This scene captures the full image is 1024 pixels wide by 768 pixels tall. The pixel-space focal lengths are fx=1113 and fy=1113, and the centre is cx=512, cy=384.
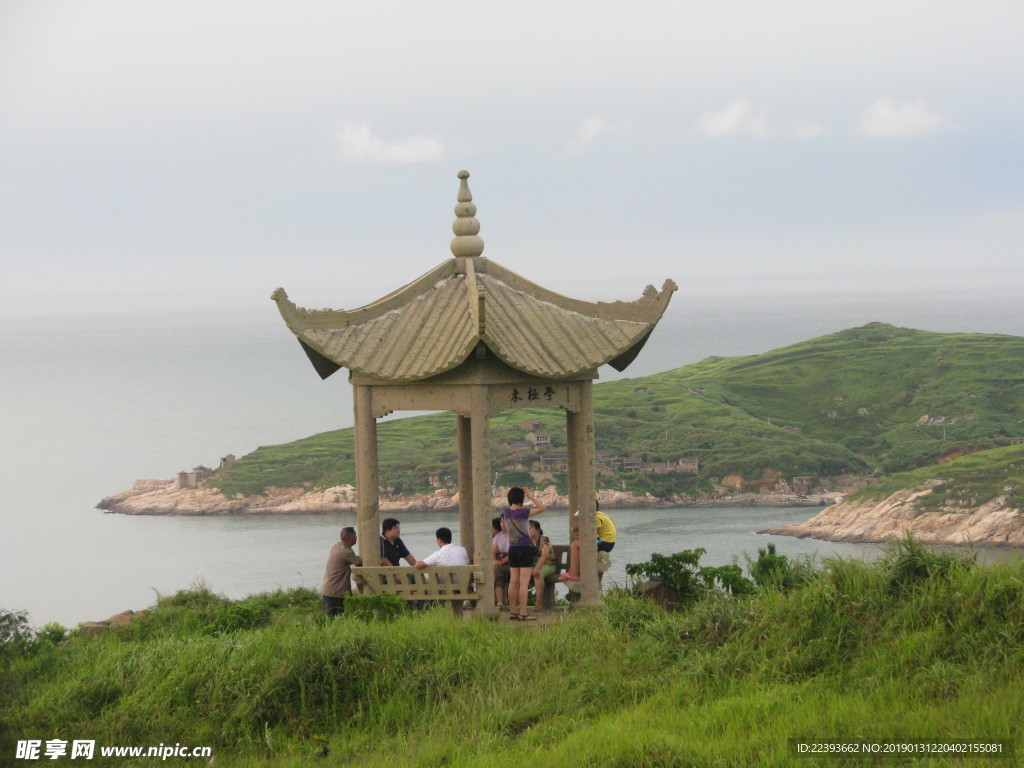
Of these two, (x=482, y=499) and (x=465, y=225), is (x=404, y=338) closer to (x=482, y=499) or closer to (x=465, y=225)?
(x=465, y=225)

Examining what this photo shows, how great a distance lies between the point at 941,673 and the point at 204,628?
846 cm

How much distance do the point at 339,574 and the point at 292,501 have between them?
9787 cm

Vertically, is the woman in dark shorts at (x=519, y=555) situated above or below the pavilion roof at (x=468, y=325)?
below

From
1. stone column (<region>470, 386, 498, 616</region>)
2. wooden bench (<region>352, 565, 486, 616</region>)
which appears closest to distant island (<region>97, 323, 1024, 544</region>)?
stone column (<region>470, 386, 498, 616</region>)

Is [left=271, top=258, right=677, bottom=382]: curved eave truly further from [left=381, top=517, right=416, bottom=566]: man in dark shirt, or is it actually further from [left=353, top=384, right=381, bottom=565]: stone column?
[left=381, top=517, right=416, bottom=566]: man in dark shirt

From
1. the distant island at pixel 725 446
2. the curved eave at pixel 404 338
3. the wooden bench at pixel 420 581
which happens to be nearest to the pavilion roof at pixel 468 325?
the curved eave at pixel 404 338

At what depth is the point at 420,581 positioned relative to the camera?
561 inches

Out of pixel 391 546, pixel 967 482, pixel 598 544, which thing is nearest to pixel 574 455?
pixel 598 544

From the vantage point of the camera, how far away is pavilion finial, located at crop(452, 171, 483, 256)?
16031 millimetres

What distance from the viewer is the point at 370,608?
536 inches

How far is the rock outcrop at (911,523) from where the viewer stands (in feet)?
281

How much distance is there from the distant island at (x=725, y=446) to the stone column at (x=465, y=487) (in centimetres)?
7690

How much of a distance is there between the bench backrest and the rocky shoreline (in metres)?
88.7

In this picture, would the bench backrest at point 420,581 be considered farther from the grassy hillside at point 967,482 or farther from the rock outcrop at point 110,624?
the grassy hillside at point 967,482
